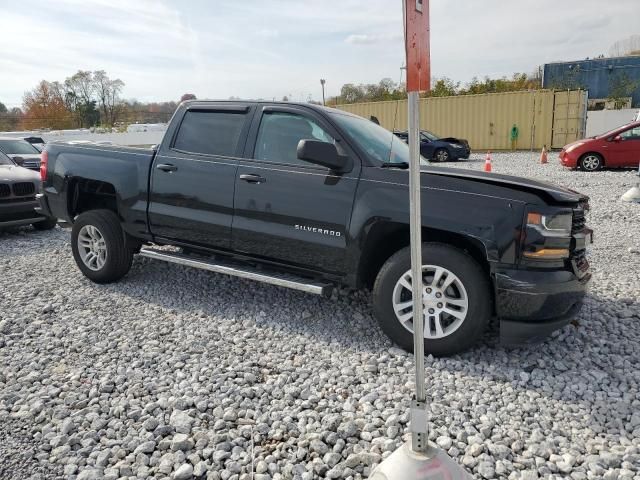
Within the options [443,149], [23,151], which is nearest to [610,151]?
[443,149]

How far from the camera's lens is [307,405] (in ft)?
9.53

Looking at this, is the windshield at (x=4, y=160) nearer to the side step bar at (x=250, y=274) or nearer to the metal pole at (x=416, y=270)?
the side step bar at (x=250, y=274)

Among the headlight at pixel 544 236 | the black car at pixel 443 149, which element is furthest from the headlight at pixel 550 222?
the black car at pixel 443 149

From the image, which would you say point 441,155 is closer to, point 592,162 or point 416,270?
point 592,162

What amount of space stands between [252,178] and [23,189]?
551 cm

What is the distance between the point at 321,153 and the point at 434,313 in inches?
53.9

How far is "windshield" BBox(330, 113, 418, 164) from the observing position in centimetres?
394

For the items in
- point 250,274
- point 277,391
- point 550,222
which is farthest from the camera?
point 250,274

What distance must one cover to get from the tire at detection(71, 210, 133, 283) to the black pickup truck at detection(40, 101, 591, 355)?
13mm

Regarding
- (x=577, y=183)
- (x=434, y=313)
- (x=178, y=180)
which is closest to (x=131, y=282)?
(x=178, y=180)

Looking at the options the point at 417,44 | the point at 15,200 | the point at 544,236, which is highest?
the point at 417,44

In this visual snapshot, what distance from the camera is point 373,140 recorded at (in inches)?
164

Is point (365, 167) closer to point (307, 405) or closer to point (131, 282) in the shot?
point (307, 405)

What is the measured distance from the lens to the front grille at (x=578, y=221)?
11.0 ft
